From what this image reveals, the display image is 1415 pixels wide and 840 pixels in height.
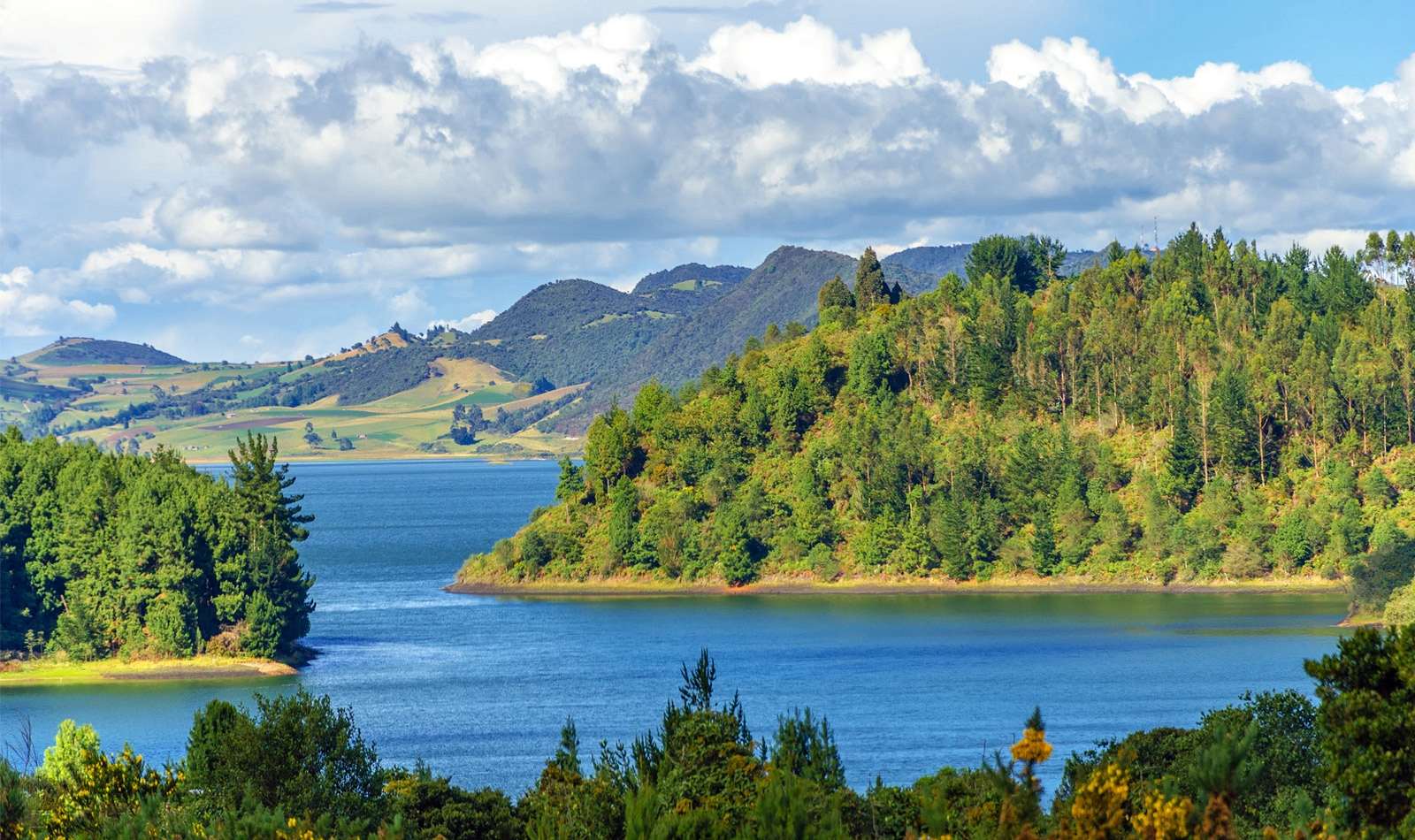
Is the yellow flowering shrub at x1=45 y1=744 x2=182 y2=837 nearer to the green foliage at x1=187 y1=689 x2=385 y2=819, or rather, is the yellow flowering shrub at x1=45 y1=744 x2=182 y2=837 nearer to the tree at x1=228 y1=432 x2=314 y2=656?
the green foliage at x1=187 y1=689 x2=385 y2=819

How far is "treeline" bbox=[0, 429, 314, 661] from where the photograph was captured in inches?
4943

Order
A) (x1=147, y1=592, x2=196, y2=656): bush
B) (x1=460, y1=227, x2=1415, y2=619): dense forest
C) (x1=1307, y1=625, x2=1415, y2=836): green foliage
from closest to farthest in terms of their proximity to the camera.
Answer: (x1=1307, y1=625, x2=1415, y2=836): green foliage < (x1=147, y1=592, x2=196, y2=656): bush < (x1=460, y1=227, x2=1415, y2=619): dense forest

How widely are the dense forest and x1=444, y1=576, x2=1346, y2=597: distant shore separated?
1006 millimetres

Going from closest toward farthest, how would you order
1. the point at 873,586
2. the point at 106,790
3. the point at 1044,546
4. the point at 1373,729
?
the point at 1373,729
the point at 106,790
the point at 1044,546
the point at 873,586

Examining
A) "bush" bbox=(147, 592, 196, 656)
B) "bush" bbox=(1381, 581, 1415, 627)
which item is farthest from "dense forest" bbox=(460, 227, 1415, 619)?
"bush" bbox=(147, 592, 196, 656)

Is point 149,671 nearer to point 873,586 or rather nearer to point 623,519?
point 623,519

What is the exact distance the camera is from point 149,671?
403 feet

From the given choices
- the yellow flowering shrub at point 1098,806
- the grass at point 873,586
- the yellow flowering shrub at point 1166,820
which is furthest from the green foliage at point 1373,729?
the grass at point 873,586

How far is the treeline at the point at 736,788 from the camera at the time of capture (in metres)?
36.0

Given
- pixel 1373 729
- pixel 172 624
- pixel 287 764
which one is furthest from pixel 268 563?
pixel 1373 729

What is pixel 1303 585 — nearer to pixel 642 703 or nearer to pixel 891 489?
pixel 891 489

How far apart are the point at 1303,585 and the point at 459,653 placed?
70568 millimetres

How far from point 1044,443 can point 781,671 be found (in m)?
63.8

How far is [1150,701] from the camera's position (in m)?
103
